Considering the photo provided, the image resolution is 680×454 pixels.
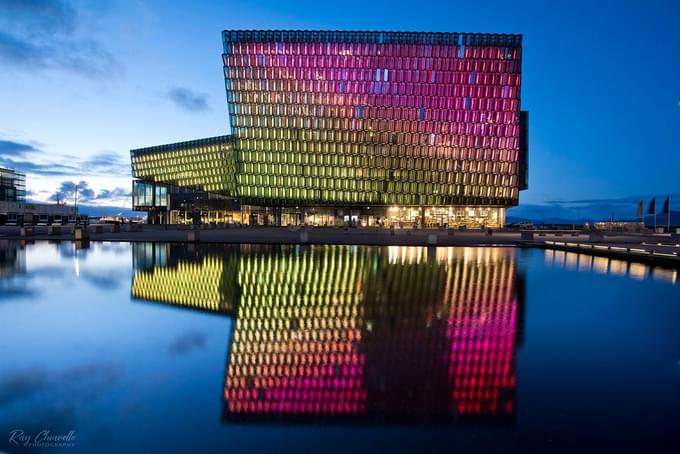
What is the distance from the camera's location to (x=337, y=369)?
21.6ft

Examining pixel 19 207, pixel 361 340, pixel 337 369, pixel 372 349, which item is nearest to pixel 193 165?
pixel 19 207

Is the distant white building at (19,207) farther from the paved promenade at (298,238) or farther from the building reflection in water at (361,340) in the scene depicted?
the building reflection in water at (361,340)

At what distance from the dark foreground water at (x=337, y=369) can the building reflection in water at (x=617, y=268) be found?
179 inches

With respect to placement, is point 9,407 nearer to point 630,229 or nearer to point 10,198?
point 630,229

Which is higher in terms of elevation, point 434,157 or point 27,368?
point 434,157

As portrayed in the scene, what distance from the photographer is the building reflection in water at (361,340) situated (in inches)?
214

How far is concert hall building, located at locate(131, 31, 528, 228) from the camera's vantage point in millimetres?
80188

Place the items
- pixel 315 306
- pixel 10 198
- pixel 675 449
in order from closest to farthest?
pixel 675 449 → pixel 315 306 → pixel 10 198

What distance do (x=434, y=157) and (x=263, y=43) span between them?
37.9 m

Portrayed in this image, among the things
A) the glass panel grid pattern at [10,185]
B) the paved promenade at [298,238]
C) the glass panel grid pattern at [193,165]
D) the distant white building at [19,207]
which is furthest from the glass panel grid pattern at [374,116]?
the glass panel grid pattern at [10,185]

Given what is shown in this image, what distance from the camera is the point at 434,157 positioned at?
82.1 metres

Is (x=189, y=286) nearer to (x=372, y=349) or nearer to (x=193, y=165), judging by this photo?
(x=372, y=349)

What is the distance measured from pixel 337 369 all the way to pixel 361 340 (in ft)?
4.81

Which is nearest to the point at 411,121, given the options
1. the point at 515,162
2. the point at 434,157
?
the point at 434,157
